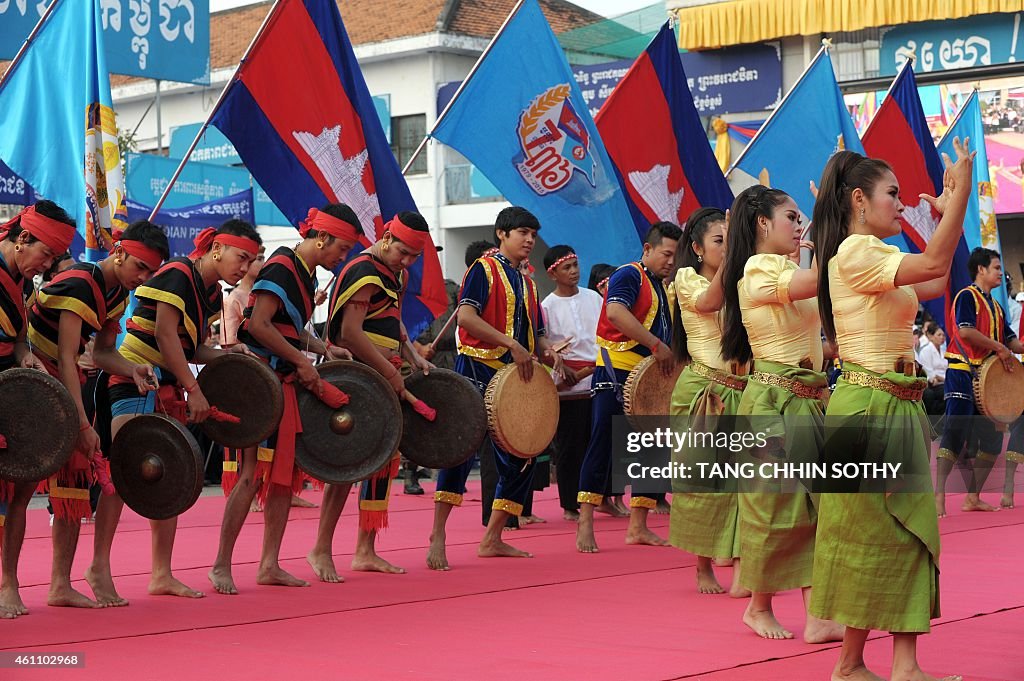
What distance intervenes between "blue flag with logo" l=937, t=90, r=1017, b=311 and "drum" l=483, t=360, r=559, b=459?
8.14 meters

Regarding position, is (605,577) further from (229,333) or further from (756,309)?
(229,333)

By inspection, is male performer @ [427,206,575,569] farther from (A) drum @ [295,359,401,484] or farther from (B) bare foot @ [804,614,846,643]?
(B) bare foot @ [804,614,846,643]

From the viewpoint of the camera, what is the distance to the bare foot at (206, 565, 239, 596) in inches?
283

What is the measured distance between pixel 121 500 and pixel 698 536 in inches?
106

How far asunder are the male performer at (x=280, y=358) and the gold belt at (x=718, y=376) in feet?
6.13

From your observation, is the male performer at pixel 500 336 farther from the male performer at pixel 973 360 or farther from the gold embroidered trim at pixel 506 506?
the male performer at pixel 973 360

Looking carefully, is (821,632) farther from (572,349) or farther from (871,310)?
(572,349)

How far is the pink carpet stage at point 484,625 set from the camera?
5254mm

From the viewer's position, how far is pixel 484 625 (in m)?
6.24

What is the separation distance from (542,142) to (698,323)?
12.5 feet

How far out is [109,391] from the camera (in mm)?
6938

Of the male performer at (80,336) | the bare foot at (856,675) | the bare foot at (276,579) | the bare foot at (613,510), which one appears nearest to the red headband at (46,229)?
the male performer at (80,336)

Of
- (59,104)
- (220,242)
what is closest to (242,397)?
(220,242)

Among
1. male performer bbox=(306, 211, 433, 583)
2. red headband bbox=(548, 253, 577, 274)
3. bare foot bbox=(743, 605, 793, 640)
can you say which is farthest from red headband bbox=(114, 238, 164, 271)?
red headband bbox=(548, 253, 577, 274)
